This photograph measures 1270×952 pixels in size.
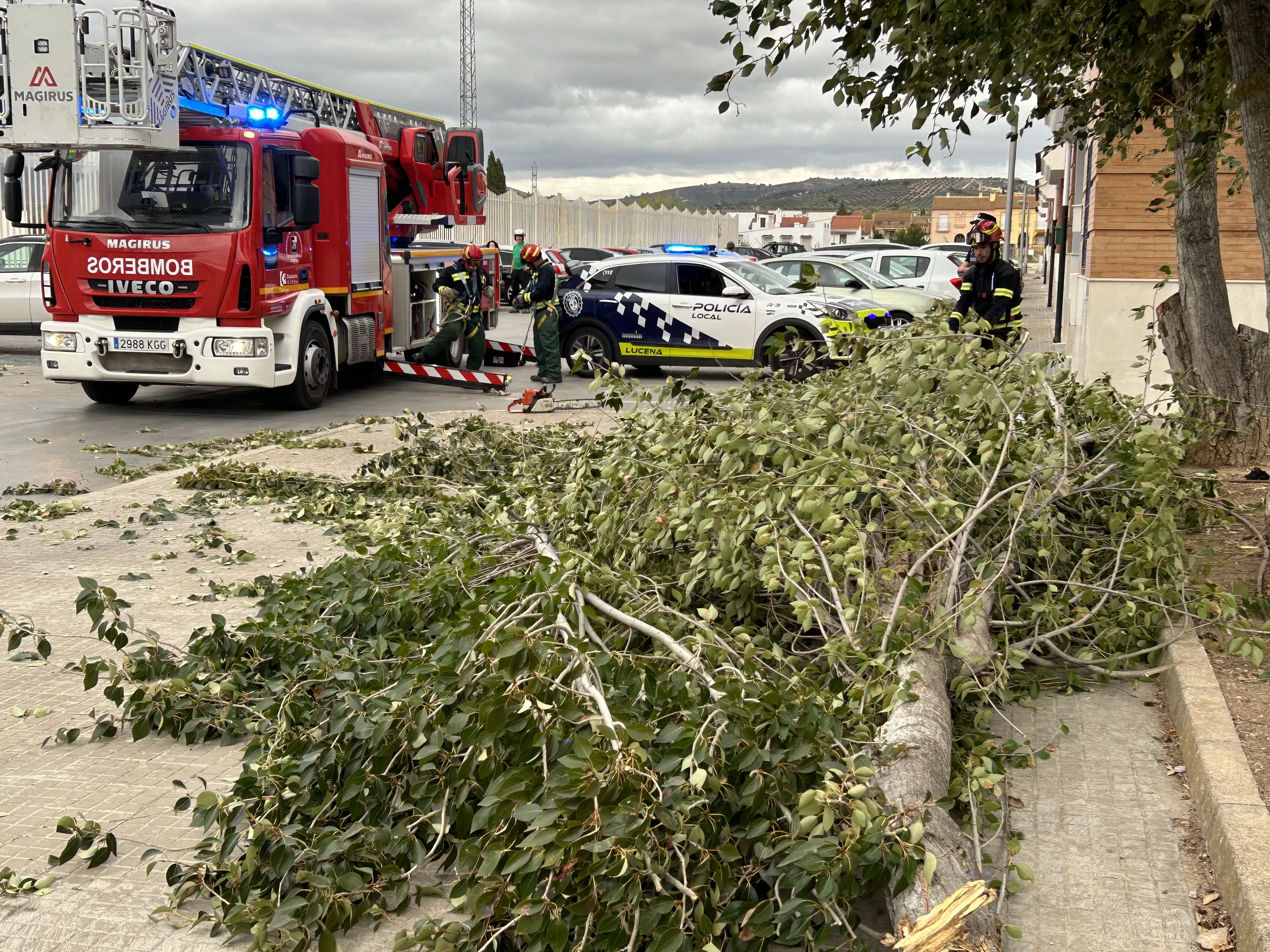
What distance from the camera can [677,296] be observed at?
651 inches

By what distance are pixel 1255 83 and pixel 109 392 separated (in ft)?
40.9

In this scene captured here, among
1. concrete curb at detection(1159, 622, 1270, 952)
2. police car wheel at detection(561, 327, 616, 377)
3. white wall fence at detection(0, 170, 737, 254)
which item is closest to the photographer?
concrete curb at detection(1159, 622, 1270, 952)

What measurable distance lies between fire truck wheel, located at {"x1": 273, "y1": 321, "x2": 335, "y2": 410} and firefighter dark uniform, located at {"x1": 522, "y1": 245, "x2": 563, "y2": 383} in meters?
3.03

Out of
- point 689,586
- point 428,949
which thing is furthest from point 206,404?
point 428,949

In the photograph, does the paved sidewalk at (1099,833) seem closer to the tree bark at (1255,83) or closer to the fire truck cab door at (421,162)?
the tree bark at (1255,83)

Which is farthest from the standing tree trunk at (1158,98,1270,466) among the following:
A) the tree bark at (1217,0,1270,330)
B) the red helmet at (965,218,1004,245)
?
the tree bark at (1217,0,1270,330)

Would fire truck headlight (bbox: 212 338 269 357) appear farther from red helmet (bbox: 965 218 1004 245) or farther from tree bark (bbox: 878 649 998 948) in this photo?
tree bark (bbox: 878 649 998 948)

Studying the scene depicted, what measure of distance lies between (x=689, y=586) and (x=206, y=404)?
11431 mm

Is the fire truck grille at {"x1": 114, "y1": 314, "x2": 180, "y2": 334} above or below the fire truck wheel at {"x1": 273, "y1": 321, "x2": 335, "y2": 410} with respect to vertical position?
above

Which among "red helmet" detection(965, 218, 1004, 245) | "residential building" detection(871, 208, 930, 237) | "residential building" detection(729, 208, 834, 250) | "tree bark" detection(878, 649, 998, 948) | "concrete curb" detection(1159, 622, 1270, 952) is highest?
"residential building" detection(871, 208, 930, 237)

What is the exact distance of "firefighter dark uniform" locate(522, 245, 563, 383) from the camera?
16.0 m

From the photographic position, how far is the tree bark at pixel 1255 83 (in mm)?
5250

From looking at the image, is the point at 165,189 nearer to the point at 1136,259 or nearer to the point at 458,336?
the point at 458,336

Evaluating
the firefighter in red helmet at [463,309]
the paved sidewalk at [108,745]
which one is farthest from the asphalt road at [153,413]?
the paved sidewalk at [108,745]
